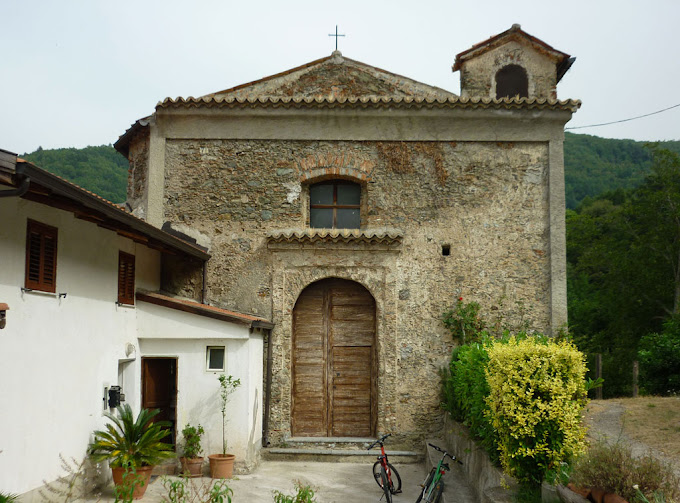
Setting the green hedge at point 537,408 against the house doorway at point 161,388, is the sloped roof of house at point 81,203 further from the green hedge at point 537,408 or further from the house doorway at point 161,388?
the green hedge at point 537,408

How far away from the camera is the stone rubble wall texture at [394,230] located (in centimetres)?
1164

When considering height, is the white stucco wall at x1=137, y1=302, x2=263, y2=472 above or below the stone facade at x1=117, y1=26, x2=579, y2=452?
below

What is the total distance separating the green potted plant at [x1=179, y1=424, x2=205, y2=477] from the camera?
938 centimetres

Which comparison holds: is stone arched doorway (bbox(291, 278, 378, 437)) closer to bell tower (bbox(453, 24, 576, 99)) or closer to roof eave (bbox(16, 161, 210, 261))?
roof eave (bbox(16, 161, 210, 261))

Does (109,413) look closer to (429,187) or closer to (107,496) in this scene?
(107,496)

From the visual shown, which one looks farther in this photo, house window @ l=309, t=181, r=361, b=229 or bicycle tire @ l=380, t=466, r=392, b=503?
house window @ l=309, t=181, r=361, b=229

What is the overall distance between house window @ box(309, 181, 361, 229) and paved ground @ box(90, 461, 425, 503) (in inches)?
181

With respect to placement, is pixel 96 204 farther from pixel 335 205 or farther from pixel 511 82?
pixel 511 82

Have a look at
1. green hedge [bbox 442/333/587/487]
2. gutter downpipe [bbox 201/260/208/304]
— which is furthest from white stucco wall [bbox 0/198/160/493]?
green hedge [bbox 442/333/587/487]

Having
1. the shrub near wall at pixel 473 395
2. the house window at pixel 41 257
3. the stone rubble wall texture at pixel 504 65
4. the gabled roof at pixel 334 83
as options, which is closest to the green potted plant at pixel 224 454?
the house window at pixel 41 257

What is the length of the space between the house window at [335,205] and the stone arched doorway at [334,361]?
1188 millimetres

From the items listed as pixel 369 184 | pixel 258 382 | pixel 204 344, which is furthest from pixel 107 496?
pixel 369 184

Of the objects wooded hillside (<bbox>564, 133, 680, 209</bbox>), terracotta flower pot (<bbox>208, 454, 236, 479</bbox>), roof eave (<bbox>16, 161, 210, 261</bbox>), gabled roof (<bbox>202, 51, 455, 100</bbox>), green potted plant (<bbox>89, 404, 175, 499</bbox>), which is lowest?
terracotta flower pot (<bbox>208, 454, 236, 479</bbox>)

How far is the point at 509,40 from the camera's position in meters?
12.6
